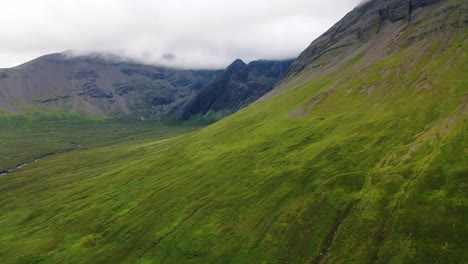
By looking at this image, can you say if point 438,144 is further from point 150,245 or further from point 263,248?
point 150,245

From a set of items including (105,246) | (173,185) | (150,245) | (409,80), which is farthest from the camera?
(409,80)

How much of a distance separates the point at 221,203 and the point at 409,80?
103 metres

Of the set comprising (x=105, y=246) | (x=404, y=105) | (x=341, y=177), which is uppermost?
(x=404, y=105)

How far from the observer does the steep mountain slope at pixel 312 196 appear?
89438mm

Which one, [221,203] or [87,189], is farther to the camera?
[87,189]

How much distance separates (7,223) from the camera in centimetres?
16925

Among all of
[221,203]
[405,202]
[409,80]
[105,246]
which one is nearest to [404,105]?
[409,80]

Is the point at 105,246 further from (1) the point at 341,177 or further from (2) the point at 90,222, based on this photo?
(1) the point at 341,177

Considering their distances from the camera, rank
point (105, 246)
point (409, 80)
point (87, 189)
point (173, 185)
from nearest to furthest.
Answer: point (105, 246) → point (173, 185) → point (409, 80) → point (87, 189)

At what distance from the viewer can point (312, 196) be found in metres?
111

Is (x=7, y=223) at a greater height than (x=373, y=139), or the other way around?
(x=373, y=139)

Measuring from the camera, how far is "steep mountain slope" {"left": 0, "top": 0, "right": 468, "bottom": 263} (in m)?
89.4

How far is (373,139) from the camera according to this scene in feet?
440

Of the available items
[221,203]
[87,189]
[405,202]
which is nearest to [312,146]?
[221,203]
